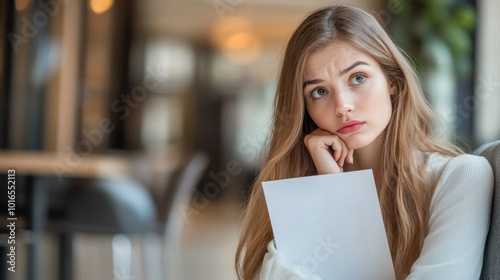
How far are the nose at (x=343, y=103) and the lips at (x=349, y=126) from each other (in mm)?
21

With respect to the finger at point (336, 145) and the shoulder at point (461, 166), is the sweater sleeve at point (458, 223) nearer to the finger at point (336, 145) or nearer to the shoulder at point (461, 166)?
the shoulder at point (461, 166)

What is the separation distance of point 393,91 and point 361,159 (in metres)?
0.12

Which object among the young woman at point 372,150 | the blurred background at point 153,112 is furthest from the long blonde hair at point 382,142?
the blurred background at point 153,112

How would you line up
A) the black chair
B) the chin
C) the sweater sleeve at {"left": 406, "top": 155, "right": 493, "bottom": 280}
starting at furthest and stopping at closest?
the black chair < the chin < the sweater sleeve at {"left": 406, "top": 155, "right": 493, "bottom": 280}

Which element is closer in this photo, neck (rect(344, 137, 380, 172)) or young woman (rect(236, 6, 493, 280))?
young woman (rect(236, 6, 493, 280))

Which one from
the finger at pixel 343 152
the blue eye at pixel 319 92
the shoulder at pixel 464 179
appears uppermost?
the blue eye at pixel 319 92

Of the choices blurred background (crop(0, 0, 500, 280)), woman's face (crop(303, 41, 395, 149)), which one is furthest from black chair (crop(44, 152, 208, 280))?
woman's face (crop(303, 41, 395, 149))

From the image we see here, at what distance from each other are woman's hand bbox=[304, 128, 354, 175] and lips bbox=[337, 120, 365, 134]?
0.07 ft

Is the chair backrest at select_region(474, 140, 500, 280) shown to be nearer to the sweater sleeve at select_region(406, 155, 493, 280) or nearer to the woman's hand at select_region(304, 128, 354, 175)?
the sweater sleeve at select_region(406, 155, 493, 280)

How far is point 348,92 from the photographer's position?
1.00 metres

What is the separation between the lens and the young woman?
3.11 ft

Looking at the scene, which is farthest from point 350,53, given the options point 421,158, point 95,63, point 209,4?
point 209,4

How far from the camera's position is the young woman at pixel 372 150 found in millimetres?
949

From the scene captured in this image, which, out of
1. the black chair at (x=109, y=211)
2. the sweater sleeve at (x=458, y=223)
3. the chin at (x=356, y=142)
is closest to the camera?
the sweater sleeve at (x=458, y=223)
